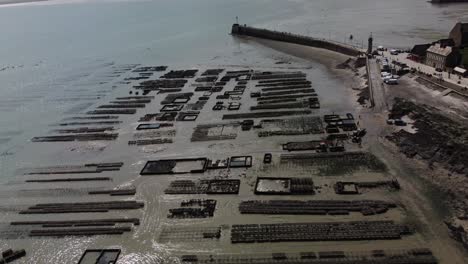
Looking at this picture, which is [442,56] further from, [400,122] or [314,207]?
[314,207]

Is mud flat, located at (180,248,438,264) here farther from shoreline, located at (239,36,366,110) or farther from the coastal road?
shoreline, located at (239,36,366,110)

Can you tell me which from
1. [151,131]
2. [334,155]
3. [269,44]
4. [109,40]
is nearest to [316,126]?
[334,155]

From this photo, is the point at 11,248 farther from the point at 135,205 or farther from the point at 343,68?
the point at 343,68

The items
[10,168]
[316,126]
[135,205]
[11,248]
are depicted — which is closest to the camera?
[11,248]

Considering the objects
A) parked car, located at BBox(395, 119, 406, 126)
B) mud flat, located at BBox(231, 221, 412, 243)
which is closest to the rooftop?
parked car, located at BBox(395, 119, 406, 126)

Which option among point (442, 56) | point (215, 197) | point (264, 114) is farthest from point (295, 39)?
point (215, 197)

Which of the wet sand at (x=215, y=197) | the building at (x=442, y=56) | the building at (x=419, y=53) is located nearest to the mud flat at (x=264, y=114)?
the wet sand at (x=215, y=197)
